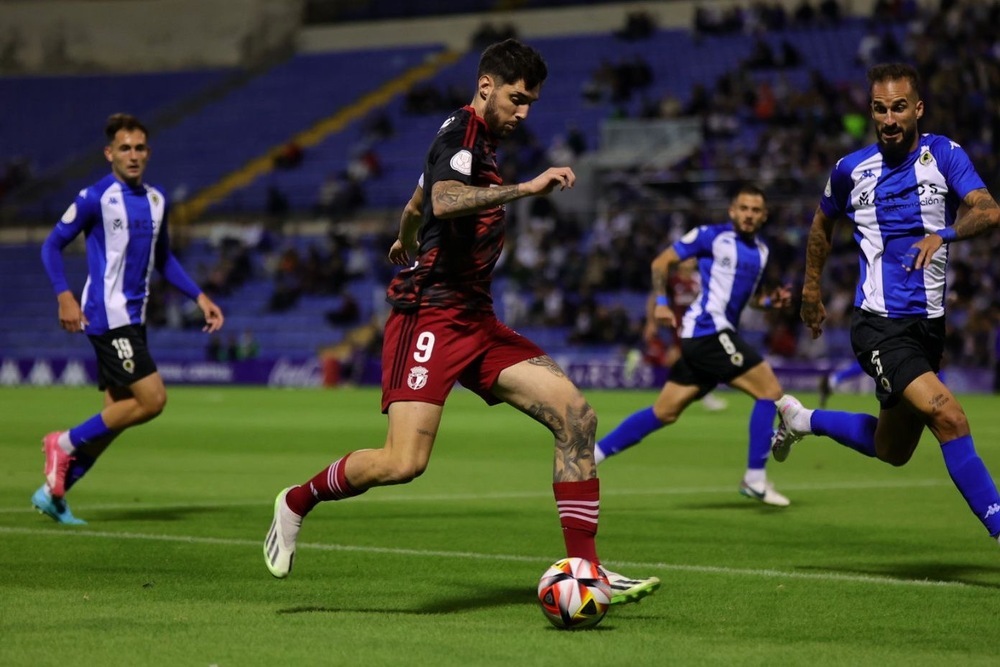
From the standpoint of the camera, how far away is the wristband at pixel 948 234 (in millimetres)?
7664

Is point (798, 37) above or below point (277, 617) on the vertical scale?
above

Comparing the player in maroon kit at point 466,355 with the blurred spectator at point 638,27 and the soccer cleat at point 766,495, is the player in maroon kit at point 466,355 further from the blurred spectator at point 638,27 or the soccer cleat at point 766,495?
the blurred spectator at point 638,27

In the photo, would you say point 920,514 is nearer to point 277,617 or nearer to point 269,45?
point 277,617

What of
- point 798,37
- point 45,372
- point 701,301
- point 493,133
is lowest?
point 45,372

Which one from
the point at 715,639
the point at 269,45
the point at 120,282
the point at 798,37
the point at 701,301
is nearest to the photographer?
the point at 715,639

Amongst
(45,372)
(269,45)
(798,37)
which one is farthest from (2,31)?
(798,37)

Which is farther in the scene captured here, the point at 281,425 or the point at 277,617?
the point at 281,425

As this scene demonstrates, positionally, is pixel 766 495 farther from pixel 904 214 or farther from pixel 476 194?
pixel 476 194

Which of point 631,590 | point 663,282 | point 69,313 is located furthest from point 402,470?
point 663,282

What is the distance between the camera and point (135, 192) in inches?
432

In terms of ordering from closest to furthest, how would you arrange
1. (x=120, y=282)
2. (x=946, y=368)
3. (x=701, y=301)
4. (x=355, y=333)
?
1. (x=120, y=282)
2. (x=701, y=301)
3. (x=946, y=368)
4. (x=355, y=333)

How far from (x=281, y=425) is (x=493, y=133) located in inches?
620

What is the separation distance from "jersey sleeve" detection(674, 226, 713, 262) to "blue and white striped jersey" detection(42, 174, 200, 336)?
4.42m

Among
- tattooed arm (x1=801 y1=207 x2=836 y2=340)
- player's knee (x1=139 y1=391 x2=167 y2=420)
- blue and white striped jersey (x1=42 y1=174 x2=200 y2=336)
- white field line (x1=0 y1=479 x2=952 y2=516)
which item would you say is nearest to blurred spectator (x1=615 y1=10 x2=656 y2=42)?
white field line (x1=0 y1=479 x2=952 y2=516)
